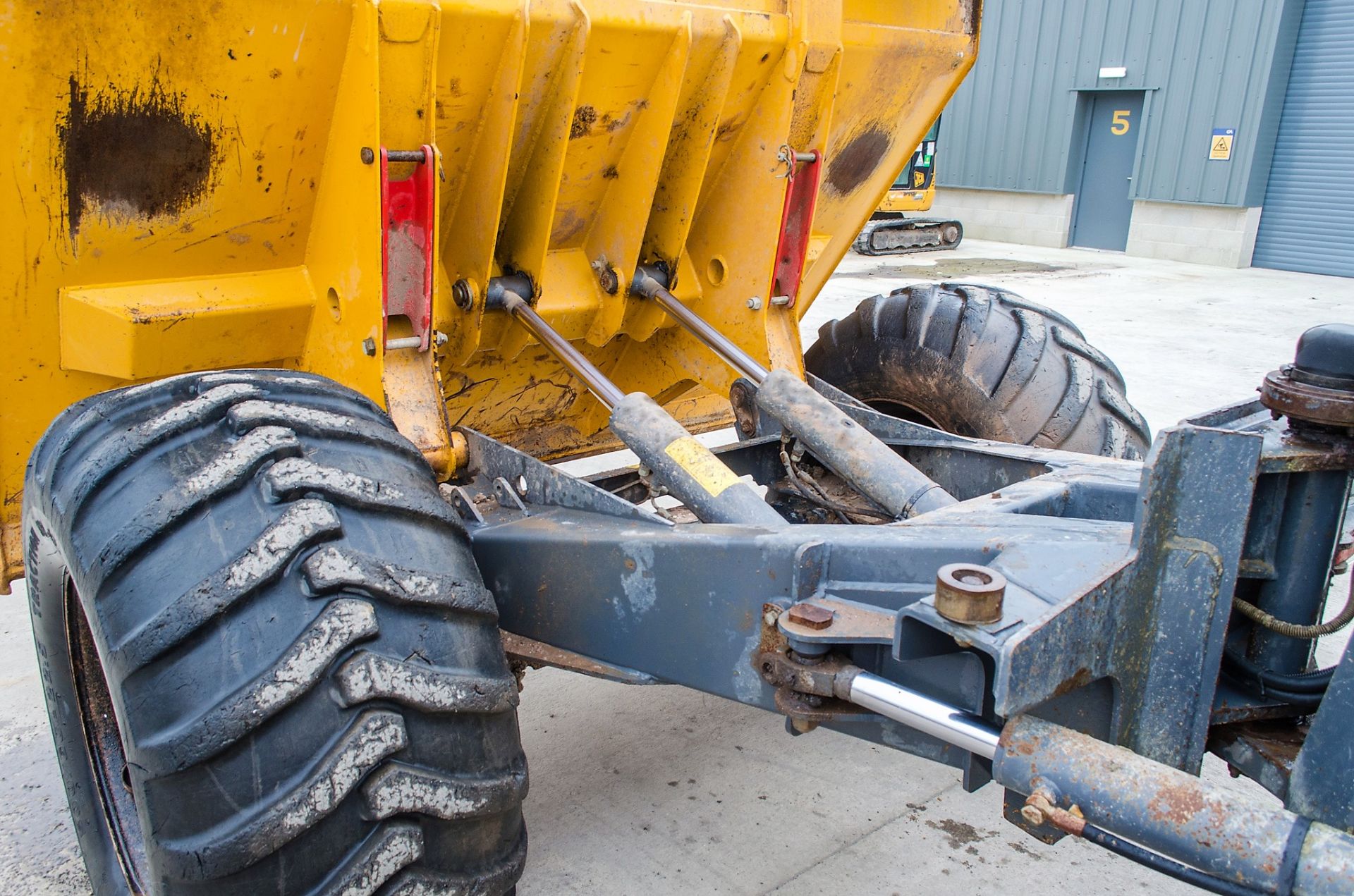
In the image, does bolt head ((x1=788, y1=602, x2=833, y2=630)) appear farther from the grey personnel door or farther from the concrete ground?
the grey personnel door

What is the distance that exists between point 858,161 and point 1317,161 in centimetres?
1560

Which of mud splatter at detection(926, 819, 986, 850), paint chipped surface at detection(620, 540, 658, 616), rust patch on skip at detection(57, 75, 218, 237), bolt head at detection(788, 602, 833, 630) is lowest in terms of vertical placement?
mud splatter at detection(926, 819, 986, 850)

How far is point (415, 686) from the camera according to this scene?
161 cm

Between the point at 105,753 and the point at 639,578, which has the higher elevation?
the point at 639,578

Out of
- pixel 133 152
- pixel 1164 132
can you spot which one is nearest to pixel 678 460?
pixel 133 152

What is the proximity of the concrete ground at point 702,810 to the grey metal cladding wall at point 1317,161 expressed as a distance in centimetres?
1460

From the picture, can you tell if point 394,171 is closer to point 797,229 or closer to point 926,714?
point 797,229

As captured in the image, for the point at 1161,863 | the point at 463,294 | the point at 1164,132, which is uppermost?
the point at 1164,132

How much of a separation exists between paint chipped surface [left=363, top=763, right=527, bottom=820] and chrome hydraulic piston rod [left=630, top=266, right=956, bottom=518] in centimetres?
96

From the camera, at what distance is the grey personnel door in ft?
60.6

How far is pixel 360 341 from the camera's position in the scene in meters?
2.39

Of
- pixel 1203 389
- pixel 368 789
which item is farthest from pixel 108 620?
pixel 1203 389

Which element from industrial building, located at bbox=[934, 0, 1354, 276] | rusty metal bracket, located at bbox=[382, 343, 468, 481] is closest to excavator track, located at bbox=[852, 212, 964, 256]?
industrial building, located at bbox=[934, 0, 1354, 276]

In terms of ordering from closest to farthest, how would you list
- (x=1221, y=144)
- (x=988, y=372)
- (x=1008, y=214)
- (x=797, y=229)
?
(x=797, y=229) < (x=988, y=372) < (x=1221, y=144) < (x=1008, y=214)
